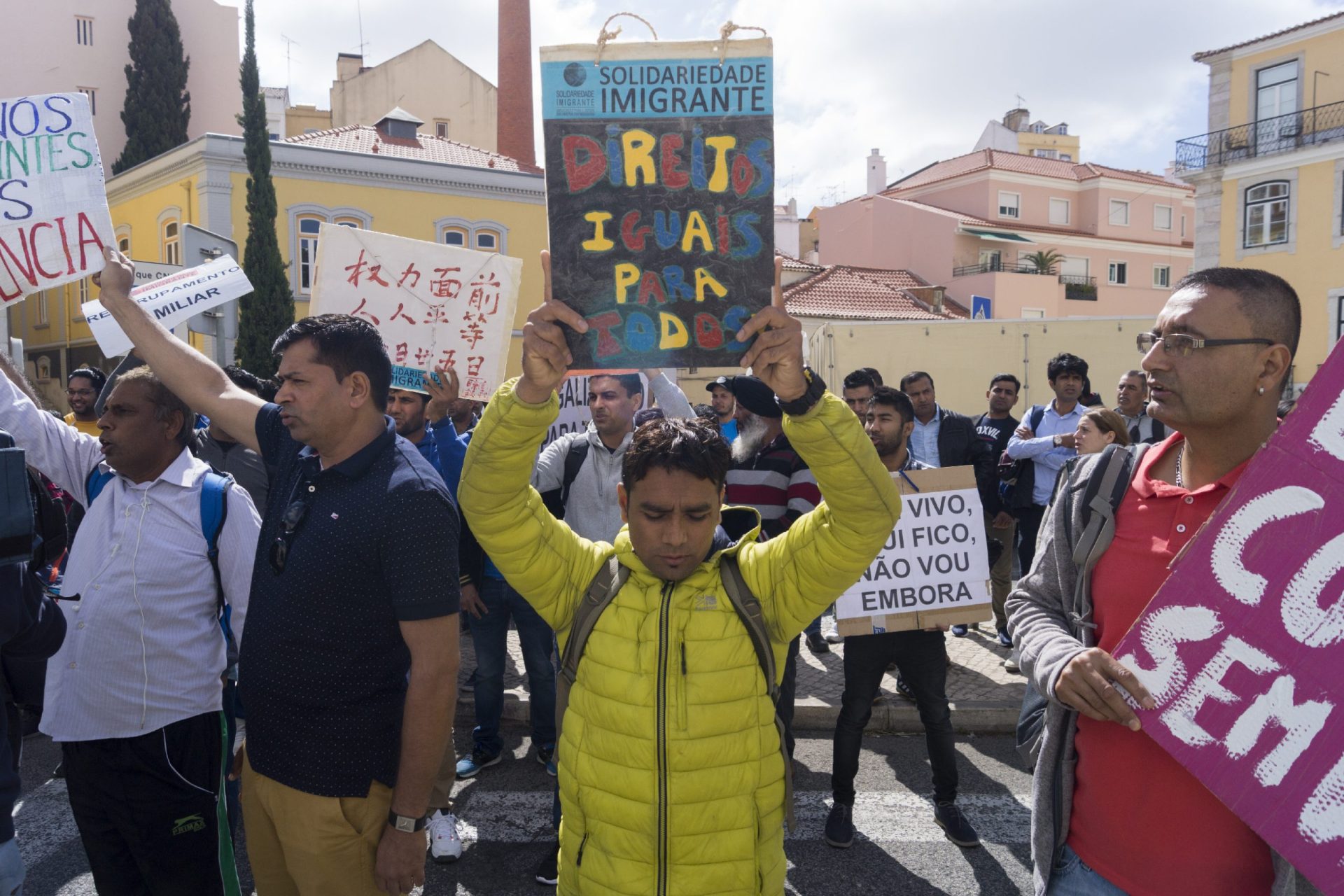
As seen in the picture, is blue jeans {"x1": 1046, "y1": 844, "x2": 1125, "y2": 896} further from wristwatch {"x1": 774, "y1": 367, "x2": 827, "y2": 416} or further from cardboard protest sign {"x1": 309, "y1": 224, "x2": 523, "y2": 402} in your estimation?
cardboard protest sign {"x1": 309, "y1": 224, "x2": 523, "y2": 402}

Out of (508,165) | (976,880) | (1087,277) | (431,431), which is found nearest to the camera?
(976,880)

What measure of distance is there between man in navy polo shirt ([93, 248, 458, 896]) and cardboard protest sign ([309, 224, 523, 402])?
9.29 ft

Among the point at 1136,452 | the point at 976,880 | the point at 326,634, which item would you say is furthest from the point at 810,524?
the point at 976,880

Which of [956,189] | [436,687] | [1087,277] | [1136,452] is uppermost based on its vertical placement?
[956,189]

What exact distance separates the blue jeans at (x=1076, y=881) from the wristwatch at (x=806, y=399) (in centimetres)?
120

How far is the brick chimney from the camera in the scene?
1314 inches

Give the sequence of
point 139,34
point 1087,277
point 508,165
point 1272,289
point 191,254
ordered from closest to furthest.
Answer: point 1272,289 → point 191,254 → point 508,165 → point 139,34 → point 1087,277

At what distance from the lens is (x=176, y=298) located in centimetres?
481

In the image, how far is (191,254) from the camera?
591 centimetres

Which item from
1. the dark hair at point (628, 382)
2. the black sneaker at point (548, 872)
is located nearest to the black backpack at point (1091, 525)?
the black sneaker at point (548, 872)

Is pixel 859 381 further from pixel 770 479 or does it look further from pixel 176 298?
pixel 176 298

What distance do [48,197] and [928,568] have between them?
4300 millimetres

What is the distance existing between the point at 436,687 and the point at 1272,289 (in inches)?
86.6

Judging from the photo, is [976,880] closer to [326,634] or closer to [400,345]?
[326,634]
